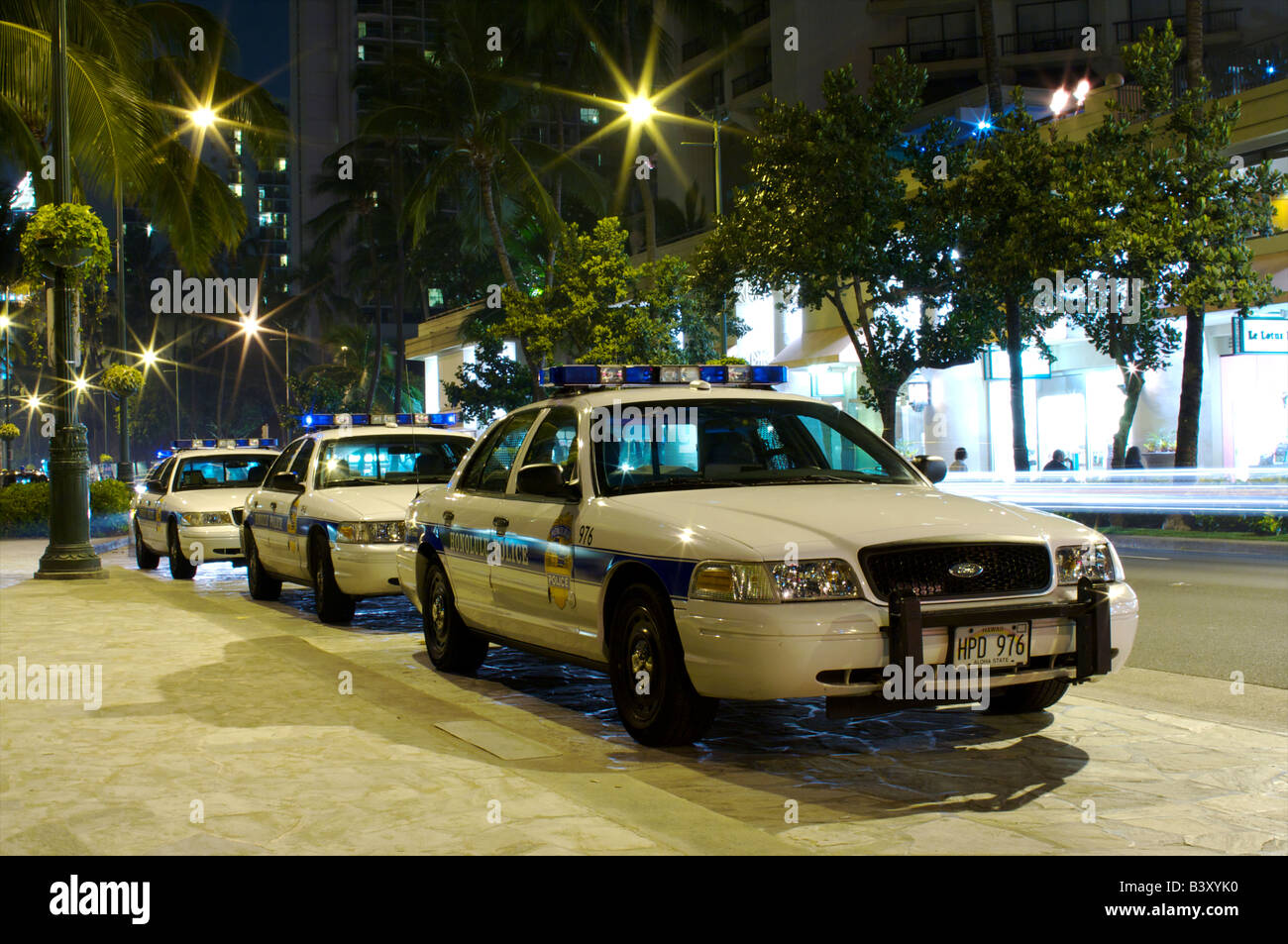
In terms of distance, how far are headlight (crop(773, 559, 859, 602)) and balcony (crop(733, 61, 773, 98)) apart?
1972 inches

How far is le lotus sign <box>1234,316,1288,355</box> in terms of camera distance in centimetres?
2334

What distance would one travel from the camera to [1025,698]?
7.25m

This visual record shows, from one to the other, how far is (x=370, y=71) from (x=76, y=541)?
110 feet

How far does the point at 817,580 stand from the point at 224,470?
43.9ft

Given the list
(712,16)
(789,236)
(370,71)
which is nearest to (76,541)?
(789,236)

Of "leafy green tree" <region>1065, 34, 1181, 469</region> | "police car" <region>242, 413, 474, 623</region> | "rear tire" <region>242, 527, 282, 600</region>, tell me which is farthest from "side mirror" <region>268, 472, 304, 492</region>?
"leafy green tree" <region>1065, 34, 1181, 469</region>

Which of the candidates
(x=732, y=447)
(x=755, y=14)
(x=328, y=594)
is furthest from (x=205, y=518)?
(x=755, y=14)

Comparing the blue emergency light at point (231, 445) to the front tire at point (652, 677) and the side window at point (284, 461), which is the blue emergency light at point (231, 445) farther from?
the front tire at point (652, 677)

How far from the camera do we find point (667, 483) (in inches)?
284

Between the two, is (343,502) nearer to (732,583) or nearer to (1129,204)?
(732,583)

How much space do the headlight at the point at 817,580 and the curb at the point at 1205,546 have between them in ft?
48.3

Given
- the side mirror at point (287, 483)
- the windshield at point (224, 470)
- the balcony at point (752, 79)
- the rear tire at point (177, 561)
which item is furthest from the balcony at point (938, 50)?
the side mirror at point (287, 483)

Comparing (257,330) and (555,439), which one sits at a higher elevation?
(257,330)

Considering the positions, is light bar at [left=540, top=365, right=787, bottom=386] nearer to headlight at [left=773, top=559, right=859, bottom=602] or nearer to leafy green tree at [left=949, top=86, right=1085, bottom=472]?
headlight at [left=773, top=559, right=859, bottom=602]
